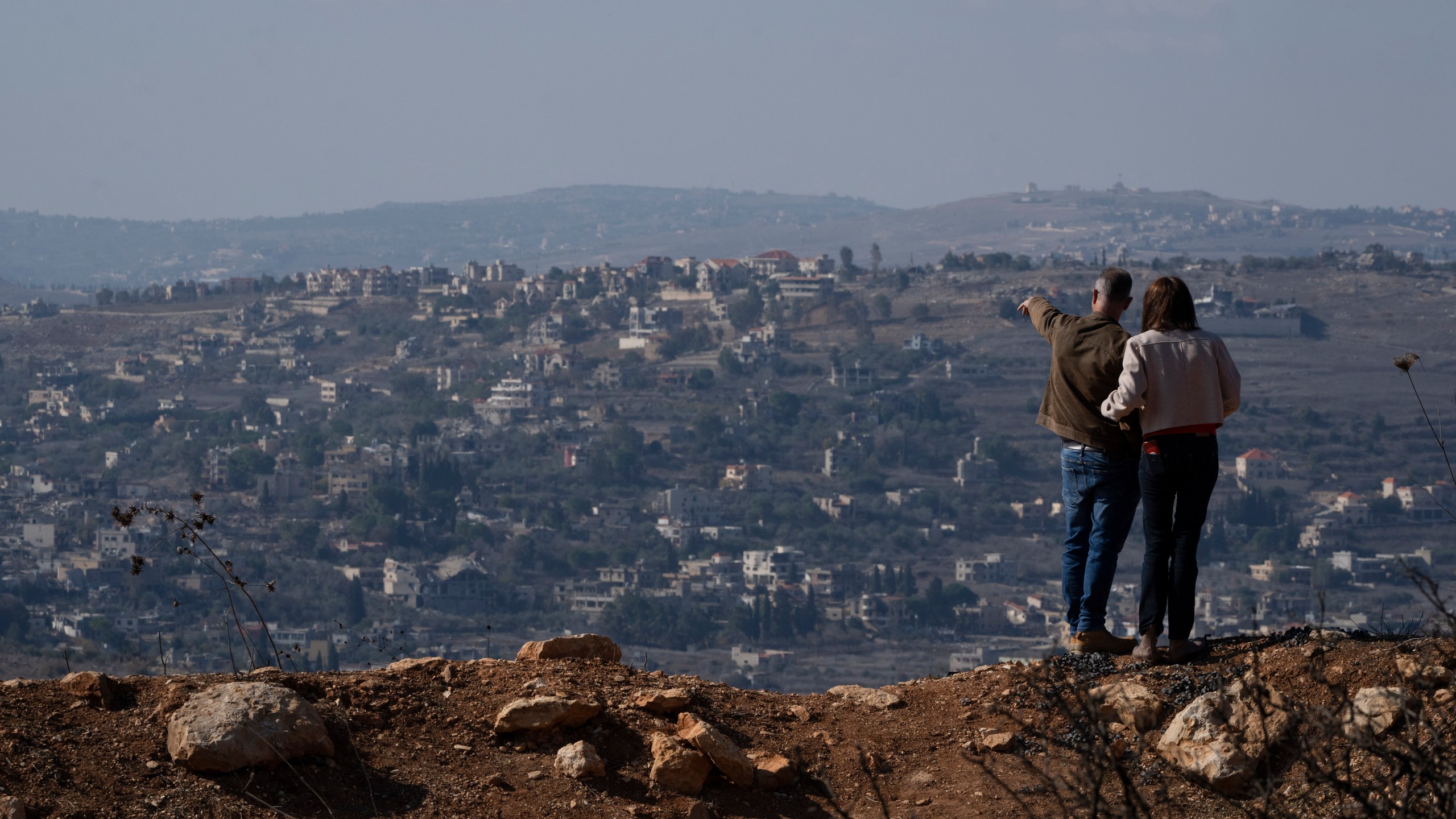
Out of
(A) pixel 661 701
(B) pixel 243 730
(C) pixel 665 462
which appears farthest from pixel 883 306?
(B) pixel 243 730

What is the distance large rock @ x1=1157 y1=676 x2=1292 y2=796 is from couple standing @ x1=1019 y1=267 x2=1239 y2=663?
422 mm

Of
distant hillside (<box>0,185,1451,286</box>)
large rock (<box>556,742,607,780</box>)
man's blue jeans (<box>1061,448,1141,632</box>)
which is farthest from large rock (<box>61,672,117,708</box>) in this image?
distant hillside (<box>0,185,1451,286</box>)

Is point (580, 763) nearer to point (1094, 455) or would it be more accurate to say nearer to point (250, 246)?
point (1094, 455)

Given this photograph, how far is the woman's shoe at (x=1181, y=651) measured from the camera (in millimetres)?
2947

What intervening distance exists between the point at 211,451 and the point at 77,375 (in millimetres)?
20196

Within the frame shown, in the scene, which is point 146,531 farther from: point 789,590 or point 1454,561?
point 1454,561

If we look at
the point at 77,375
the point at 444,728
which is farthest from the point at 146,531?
the point at 444,728

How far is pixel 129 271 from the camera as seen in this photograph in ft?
545

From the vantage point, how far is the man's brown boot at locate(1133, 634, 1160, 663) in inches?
116

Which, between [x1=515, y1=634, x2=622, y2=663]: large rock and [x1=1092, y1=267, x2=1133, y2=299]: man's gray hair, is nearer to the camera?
[x1=1092, y1=267, x2=1133, y2=299]: man's gray hair

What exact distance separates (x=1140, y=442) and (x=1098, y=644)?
45cm

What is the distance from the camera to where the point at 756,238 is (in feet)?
565

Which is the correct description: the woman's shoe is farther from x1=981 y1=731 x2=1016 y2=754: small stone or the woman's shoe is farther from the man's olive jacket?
x1=981 y1=731 x2=1016 y2=754: small stone

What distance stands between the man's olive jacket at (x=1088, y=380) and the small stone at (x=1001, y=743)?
711 millimetres
